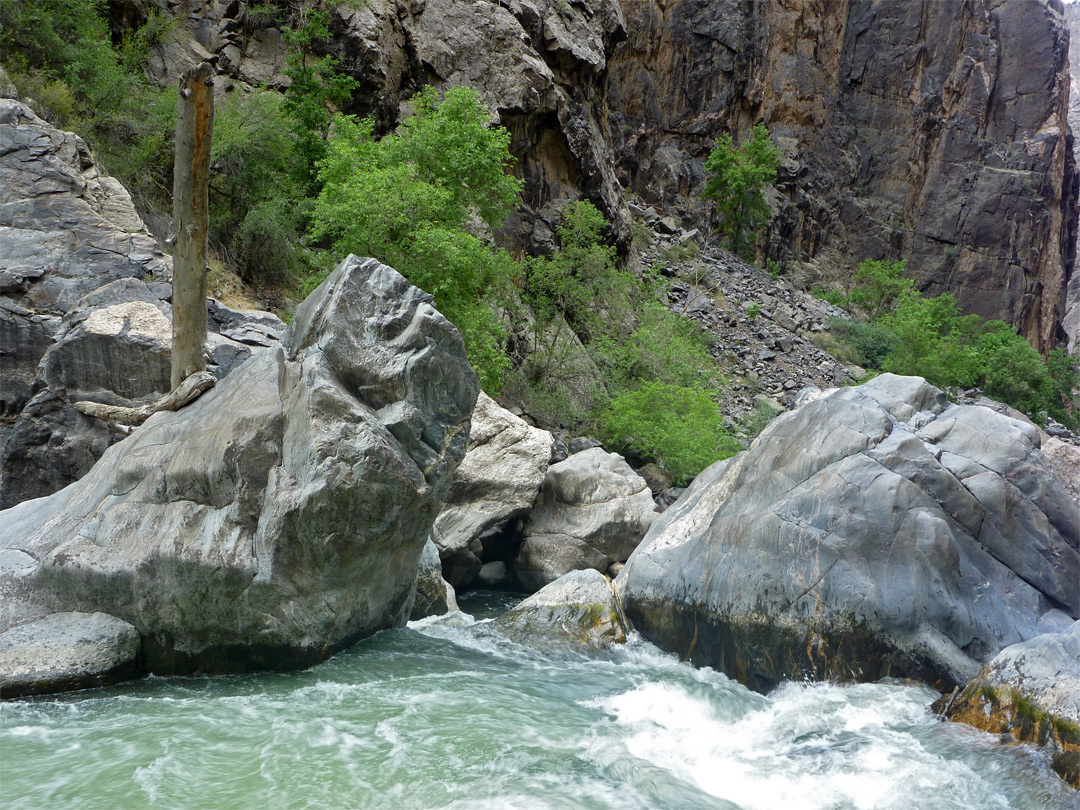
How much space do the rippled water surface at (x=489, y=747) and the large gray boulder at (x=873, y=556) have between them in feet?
1.67

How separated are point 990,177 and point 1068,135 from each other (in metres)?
10.8

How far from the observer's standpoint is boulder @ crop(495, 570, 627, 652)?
9375mm

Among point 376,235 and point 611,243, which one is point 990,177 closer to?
point 611,243

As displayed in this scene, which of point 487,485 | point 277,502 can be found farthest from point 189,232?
point 487,485

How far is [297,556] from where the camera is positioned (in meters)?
7.53

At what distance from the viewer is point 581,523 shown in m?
14.5

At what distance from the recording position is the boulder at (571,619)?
938cm

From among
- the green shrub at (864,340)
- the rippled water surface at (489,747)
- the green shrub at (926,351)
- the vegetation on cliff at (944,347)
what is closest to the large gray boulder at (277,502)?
the rippled water surface at (489,747)

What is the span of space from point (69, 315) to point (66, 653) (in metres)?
7.18

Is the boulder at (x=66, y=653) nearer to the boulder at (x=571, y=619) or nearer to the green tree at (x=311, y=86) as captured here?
the boulder at (x=571, y=619)

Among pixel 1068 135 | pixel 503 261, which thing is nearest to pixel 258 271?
pixel 503 261

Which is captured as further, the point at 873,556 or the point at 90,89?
the point at 90,89

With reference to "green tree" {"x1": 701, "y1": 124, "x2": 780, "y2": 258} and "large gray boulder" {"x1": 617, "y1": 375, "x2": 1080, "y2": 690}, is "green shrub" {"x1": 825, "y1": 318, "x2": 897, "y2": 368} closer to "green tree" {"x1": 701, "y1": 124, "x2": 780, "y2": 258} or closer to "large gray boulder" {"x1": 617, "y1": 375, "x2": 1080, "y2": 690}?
"green tree" {"x1": 701, "y1": 124, "x2": 780, "y2": 258}

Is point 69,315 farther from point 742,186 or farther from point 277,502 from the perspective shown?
point 742,186
